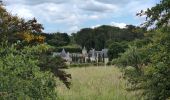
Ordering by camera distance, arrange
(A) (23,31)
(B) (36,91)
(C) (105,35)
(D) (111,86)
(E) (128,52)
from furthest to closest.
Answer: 1. (C) (105,35)
2. (D) (111,86)
3. (E) (128,52)
4. (A) (23,31)
5. (B) (36,91)

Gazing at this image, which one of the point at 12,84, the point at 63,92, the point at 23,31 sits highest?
the point at 23,31

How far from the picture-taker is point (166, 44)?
10141 mm

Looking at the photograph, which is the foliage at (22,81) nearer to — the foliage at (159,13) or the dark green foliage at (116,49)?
the foliage at (159,13)

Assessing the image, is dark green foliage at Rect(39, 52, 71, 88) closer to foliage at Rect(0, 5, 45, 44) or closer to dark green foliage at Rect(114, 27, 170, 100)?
foliage at Rect(0, 5, 45, 44)

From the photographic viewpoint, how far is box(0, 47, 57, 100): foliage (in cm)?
713

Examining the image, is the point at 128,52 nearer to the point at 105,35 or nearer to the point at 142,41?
the point at 142,41

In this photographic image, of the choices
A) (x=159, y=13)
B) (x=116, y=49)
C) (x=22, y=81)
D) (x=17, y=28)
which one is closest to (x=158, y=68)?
(x=159, y=13)

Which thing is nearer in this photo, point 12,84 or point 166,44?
point 12,84

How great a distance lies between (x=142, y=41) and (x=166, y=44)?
1.71 m

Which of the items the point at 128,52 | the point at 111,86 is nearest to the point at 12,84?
the point at 128,52

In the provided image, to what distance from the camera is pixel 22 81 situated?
7.45 metres

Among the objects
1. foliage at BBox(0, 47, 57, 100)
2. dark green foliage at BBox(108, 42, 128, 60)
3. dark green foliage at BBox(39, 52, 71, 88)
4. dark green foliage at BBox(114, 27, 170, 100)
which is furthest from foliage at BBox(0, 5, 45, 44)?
dark green foliage at BBox(108, 42, 128, 60)

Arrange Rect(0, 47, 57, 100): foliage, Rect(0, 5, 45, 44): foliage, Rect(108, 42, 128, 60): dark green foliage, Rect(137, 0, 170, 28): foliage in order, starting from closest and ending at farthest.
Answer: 1. Rect(0, 47, 57, 100): foliage
2. Rect(137, 0, 170, 28): foliage
3. Rect(0, 5, 45, 44): foliage
4. Rect(108, 42, 128, 60): dark green foliage

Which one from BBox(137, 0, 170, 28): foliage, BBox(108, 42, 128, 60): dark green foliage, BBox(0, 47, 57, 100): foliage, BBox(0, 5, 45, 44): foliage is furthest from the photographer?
BBox(108, 42, 128, 60): dark green foliage
